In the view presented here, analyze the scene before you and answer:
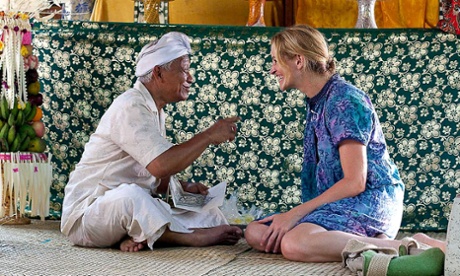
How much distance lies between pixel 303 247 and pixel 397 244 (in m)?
0.35

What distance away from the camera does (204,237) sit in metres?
3.77

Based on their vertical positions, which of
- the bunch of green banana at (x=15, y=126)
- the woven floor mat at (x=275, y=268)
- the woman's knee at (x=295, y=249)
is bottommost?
the woven floor mat at (x=275, y=268)

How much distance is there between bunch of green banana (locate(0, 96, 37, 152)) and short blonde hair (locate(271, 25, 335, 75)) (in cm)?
162

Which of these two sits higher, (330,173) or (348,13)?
(348,13)

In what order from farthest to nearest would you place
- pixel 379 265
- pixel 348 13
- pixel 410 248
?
pixel 348 13 < pixel 410 248 < pixel 379 265

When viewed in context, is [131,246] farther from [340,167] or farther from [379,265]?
[379,265]

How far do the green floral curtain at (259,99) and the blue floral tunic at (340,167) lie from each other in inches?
43.3

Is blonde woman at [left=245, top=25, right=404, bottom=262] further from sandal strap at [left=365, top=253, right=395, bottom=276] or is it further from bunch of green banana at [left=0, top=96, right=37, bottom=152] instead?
bunch of green banana at [left=0, top=96, right=37, bottom=152]

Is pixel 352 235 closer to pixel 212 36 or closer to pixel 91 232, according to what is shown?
pixel 91 232

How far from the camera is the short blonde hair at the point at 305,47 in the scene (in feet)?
11.6

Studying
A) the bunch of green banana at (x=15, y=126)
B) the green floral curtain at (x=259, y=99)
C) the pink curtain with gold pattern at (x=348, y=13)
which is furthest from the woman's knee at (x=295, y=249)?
the pink curtain with gold pattern at (x=348, y=13)

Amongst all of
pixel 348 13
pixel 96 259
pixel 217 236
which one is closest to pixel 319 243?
pixel 217 236

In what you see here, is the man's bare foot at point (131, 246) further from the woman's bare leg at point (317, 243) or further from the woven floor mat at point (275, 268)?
the woman's bare leg at point (317, 243)

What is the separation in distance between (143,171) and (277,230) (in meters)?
0.71
